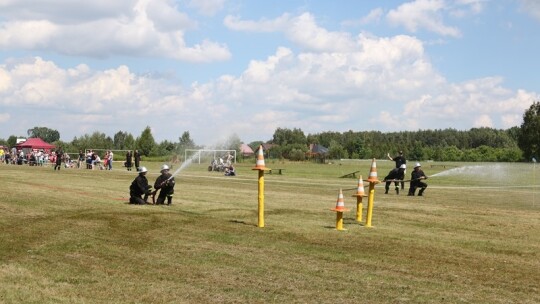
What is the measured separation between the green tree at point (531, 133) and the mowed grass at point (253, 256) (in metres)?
99.5

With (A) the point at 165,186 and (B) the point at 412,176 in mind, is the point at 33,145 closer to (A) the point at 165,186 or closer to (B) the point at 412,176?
(B) the point at 412,176

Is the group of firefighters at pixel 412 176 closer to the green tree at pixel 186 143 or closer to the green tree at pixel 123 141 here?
the green tree at pixel 186 143

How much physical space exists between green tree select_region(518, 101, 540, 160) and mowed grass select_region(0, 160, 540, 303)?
9952cm

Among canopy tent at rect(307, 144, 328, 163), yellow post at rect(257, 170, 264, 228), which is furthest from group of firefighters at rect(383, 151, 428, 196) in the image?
canopy tent at rect(307, 144, 328, 163)

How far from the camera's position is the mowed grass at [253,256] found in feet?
32.6

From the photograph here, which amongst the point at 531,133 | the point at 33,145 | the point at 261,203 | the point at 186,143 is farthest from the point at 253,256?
the point at 531,133

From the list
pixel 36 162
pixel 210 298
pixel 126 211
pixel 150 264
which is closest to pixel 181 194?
pixel 126 211

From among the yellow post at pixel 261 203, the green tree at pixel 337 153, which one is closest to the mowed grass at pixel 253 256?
the yellow post at pixel 261 203

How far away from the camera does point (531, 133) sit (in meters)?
115

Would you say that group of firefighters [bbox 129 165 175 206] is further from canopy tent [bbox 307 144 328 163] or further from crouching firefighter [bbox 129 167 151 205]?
canopy tent [bbox 307 144 328 163]

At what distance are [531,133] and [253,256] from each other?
113112mm

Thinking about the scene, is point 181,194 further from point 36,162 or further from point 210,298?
point 36,162

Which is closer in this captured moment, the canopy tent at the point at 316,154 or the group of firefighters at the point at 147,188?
the group of firefighters at the point at 147,188

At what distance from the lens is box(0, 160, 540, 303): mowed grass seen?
9.93m
